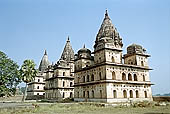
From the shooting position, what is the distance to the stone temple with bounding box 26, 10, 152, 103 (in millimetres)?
30125

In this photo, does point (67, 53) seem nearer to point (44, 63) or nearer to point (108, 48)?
point (44, 63)

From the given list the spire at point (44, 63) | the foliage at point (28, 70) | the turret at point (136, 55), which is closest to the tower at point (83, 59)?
the turret at point (136, 55)

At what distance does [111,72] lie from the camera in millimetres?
30547

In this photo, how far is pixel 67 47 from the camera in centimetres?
5434

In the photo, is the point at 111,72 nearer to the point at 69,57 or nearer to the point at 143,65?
the point at 143,65

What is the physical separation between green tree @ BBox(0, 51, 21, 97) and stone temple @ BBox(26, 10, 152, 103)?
14390 millimetres

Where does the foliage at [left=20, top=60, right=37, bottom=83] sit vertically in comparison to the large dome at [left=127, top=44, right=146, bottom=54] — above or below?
below

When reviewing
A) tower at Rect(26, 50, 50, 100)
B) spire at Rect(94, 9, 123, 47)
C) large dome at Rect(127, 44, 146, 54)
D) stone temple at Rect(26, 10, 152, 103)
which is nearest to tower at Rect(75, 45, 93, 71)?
stone temple at Rect(26, 10, 152, 103)

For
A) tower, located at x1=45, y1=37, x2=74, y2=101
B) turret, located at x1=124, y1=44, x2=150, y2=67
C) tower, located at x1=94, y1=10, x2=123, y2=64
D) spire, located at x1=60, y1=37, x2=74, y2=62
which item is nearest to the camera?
tower, located at x1=94, y1=10, x2=123, y2=64

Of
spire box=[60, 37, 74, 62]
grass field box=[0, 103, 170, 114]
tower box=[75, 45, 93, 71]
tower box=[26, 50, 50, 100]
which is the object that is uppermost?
spire box=[60, 37, 74, 62]

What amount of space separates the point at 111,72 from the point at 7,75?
20.9 metres

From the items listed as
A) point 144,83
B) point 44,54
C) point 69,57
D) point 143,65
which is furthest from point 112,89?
point 44,54

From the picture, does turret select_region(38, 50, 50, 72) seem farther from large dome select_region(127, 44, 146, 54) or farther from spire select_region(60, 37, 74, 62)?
large dome select_region(127, 44, 146, 54)

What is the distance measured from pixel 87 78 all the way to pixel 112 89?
8056 mm
